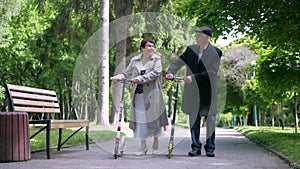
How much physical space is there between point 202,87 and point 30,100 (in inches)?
120

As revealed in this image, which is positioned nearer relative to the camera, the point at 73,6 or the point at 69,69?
the point at 73,6

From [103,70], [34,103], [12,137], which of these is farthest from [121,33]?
[12,137]

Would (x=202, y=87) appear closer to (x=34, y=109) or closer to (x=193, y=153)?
(x=193, y=153)

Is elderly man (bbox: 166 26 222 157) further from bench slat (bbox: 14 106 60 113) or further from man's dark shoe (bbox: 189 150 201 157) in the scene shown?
bench slat (bbox: 14 106 60 113)

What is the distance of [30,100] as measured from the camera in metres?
8.10

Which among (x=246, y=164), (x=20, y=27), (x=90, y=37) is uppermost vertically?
(x=20, y=27)

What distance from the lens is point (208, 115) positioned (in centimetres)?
795

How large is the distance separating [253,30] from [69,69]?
22.1m

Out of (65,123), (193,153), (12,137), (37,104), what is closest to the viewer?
(12,137)

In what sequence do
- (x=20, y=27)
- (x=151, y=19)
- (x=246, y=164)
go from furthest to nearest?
(x=20, y=27) < (x=151, y=19) < (x=246, y=164)

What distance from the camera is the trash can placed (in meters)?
6.79

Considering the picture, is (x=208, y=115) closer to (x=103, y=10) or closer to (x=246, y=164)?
(x=246, y=164)

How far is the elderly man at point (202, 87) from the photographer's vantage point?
789 centimetres

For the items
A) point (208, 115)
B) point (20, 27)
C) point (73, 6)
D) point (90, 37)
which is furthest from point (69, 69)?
point (208, 115)
